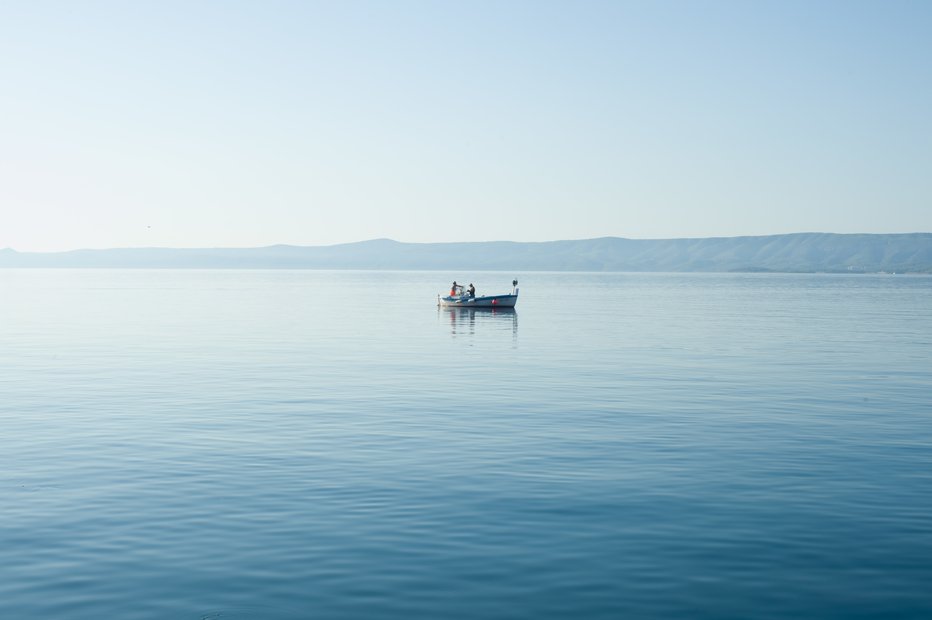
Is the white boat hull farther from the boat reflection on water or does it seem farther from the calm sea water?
the calm sea water

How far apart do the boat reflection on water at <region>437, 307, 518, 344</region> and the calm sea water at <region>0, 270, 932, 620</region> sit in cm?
2395

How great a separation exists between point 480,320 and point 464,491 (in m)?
62.3

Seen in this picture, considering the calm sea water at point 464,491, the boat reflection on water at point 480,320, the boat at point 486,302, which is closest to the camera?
the calm sea water at point 464,491

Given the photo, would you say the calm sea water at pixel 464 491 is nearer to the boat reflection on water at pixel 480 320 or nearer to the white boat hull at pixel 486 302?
the boat reflection on water at pixel 480 320

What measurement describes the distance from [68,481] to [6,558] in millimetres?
5490

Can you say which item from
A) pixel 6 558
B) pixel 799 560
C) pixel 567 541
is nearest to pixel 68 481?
pixel 6 558

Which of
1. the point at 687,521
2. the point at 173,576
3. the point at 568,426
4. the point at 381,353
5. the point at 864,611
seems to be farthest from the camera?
the point at 381,353

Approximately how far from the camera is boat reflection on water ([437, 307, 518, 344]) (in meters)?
68.1

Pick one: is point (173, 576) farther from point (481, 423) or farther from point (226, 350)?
point (226, 350)

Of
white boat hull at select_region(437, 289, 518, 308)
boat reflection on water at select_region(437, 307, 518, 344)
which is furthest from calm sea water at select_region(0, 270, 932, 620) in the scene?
white boat hull at select_region(437, 289, 518, 308)

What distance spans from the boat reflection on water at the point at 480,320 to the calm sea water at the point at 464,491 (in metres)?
23.9

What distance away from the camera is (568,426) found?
88.5 ft

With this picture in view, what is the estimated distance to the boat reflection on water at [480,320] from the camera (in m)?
68.1

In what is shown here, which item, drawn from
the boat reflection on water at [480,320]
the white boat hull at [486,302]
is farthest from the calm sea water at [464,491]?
the white boat hull at [486,302]
